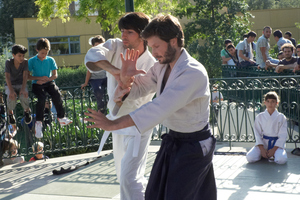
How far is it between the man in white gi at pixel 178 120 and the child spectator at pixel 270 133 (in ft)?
10.9

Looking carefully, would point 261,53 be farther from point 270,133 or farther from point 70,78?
point 70,78

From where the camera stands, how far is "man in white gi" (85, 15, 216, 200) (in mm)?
2486

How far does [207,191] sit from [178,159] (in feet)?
1.13

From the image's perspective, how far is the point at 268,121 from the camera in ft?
19.8

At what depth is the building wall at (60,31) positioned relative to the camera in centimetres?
2930

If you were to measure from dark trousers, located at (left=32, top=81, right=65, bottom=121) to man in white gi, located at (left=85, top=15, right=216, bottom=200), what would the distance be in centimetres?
437

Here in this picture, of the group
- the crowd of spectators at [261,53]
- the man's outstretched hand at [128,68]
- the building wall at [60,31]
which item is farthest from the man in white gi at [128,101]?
the building wall at [60,31]

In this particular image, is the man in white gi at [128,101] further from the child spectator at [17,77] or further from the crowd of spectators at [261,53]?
the crowd of spectators at [261,53]

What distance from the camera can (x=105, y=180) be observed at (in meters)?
5.47

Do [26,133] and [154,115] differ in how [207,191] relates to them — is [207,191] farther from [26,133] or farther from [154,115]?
[26,133]

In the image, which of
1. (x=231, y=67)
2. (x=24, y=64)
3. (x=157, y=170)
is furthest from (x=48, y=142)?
(x=231, y=67)

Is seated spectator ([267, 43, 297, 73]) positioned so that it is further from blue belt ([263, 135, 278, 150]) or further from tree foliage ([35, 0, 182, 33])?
tree foliage ([35, 0, 182, 33])

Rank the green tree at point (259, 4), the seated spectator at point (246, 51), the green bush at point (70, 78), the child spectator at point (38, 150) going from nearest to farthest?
the child spectator at point (38, 150)
the seated spectator at point (246, 51)
the green bush at point (70, 78)
the green tree at point (259, 4)

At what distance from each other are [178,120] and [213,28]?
56.4 ft
